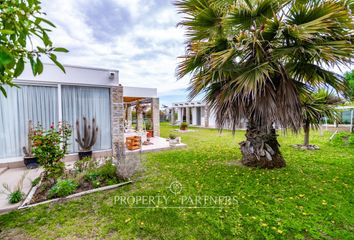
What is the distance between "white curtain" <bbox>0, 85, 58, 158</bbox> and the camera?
239 inches

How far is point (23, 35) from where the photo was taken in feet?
3.64

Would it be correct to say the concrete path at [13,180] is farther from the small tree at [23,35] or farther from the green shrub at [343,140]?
the green shrub at [343,140]

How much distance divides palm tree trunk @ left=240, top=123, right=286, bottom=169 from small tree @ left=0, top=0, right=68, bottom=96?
5.42m

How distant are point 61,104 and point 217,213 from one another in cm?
670

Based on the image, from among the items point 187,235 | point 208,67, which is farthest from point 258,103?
point 187,235

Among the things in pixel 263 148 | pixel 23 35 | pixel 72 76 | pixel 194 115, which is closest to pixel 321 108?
pixel 263 148

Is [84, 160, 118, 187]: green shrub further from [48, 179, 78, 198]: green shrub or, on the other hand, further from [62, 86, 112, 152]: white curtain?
[62, 86, 112, 152]: white curtain

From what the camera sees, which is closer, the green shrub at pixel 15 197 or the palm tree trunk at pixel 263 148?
the green shrub at pixel 15 197

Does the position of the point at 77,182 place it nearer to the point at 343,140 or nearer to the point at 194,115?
the point at 343,140

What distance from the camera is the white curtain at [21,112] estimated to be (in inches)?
239

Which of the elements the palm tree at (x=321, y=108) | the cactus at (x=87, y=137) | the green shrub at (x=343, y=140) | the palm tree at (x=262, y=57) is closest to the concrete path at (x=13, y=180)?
the cactus at (x=87, y=137)

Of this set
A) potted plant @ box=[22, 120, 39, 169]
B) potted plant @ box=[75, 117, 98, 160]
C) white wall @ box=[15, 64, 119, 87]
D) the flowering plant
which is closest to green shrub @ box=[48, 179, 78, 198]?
the flowering plant

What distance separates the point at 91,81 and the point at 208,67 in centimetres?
484

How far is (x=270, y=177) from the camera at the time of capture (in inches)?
186
